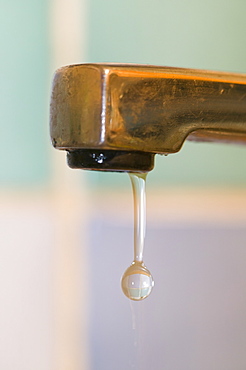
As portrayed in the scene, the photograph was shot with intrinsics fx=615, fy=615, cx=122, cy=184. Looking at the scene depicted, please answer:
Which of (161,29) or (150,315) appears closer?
(150,315)

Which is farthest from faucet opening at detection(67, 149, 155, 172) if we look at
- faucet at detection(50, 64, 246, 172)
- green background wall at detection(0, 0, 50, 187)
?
green background wall at detection(0, 0, 50, 187)

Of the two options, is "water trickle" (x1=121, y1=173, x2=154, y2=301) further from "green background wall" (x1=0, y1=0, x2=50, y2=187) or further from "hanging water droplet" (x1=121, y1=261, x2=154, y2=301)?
"green background wall" (x1=0, y1=0, x2=50, y2=187)

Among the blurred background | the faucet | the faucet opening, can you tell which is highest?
the faucet

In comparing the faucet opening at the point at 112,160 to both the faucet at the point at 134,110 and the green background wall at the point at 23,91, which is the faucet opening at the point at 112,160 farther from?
the green background wall at the point at 23,91

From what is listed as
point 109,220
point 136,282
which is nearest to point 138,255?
point 136,282

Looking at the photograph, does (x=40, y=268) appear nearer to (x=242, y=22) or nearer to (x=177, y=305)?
(x=177, y=305)

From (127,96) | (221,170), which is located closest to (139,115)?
(127,96)
